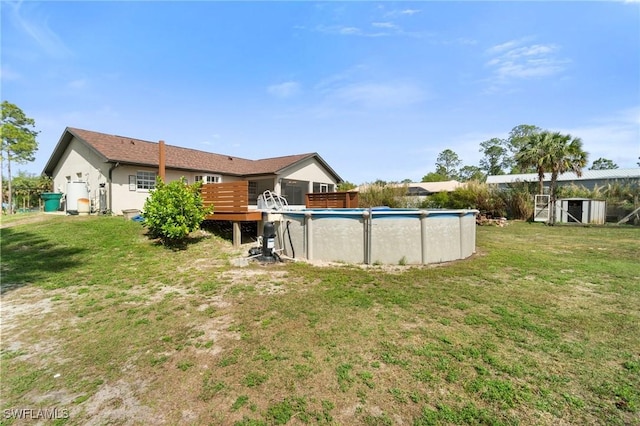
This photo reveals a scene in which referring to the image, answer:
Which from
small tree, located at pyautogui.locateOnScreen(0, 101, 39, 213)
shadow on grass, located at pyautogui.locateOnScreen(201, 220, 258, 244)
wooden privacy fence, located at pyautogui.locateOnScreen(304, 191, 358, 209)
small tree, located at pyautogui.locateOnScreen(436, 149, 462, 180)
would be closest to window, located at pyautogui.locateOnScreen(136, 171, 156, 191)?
shadow on grass, located at pyautogui.locateOnScreen(201, 220, 258, 244)

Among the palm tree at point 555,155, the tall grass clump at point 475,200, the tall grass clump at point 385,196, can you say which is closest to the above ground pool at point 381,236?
the tall grass clump at point 385,196

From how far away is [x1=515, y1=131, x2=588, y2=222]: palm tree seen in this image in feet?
63.4

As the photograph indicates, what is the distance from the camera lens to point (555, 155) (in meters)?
19.6

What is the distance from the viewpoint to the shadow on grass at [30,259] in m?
5.67

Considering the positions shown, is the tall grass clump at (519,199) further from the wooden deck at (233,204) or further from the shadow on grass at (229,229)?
the wooden deck at (233,204)

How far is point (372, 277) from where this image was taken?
5.80 meters

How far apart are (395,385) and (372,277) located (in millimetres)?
3322

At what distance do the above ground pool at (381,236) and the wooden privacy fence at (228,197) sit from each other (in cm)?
219

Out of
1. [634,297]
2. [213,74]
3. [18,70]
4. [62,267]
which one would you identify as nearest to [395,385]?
[634,297]

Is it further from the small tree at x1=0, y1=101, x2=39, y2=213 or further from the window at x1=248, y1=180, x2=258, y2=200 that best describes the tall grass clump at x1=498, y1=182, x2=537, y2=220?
the small tree at x1=0, y1=101, x2=39, y2=213

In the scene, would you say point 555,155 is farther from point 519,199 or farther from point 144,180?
point 144,180

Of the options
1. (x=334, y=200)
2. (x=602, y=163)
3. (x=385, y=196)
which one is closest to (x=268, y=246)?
(x=334, y=200)

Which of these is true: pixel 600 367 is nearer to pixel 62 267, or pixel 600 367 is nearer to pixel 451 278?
pixel 451 278

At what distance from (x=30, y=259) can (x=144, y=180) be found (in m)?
7.85
